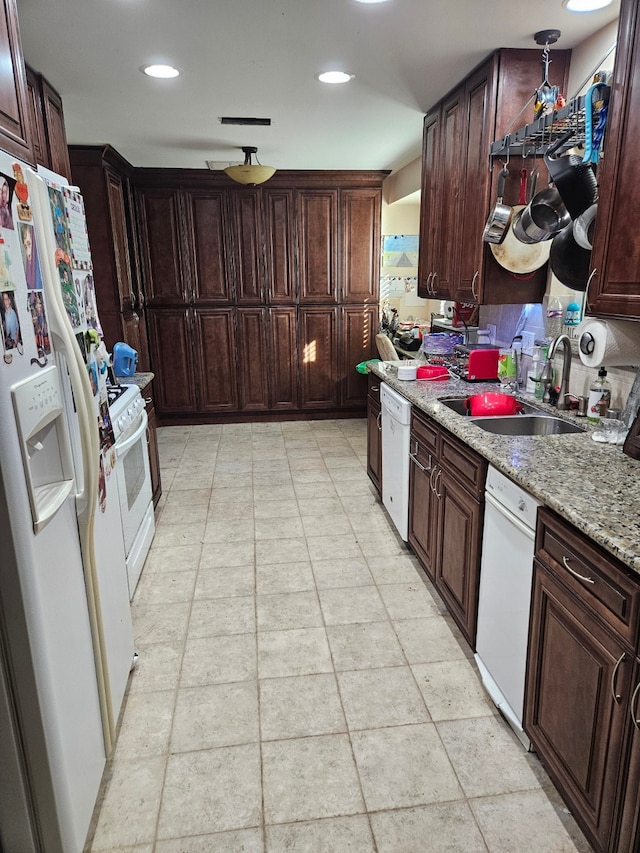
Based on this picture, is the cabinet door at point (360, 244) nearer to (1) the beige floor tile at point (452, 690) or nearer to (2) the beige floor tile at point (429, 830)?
(1) the beige floor tile at point (452, 690)

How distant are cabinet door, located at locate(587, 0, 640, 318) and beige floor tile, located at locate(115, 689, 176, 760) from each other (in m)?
2.04

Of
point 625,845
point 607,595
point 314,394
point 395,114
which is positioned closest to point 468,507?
point 607,595

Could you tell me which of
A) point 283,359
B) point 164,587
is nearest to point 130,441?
point 164,587

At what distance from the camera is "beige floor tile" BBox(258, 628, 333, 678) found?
7.22ft

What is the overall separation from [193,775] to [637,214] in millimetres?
2190

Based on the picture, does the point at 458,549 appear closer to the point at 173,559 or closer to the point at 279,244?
the point at 173,559

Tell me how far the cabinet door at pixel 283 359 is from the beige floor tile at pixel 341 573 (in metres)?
2.99

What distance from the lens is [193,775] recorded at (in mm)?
1725

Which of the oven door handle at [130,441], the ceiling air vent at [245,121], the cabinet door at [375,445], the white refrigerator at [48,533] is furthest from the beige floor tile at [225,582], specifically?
the ceiling air vent at [245,121]

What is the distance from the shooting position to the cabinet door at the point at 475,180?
263 centimetres

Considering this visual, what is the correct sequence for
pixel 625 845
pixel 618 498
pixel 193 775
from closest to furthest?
pixel 625 845, pixel 618 498, pixel 193 775

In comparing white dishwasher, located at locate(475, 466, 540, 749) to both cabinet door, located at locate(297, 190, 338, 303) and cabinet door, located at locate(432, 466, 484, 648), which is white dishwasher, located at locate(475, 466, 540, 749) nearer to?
cabinet door, located at locate(432, 466, 484, 648)

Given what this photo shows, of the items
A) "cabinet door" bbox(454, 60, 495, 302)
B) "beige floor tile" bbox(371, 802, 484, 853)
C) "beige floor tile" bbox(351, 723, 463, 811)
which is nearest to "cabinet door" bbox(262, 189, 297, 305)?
"cabinet door" bbox(454, 60, 495, 302)

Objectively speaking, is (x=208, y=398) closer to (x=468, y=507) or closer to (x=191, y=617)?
(x=191, y=617)
